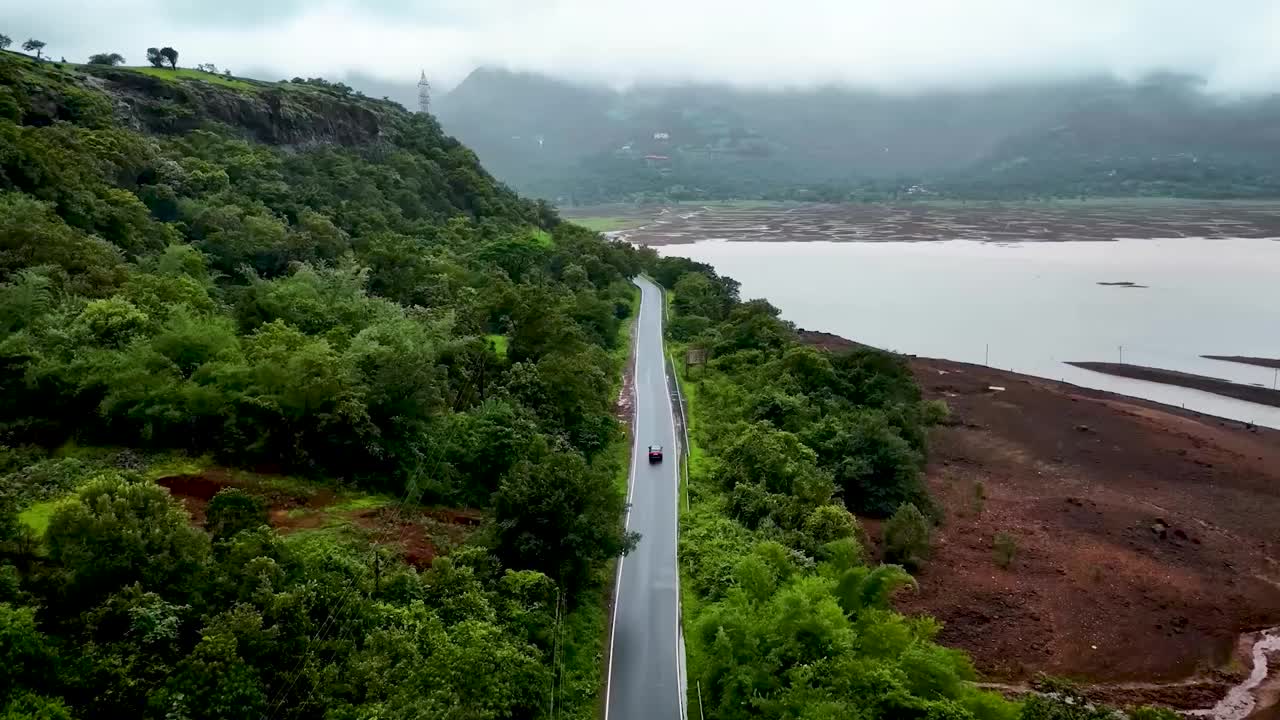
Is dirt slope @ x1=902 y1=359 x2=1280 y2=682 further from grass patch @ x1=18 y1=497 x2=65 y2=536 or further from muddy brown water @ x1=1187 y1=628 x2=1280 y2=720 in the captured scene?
grass patch @ x1=18 y1=497 x2=65 y2=536

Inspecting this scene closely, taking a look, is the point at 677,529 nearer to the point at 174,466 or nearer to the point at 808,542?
the point at 808,542

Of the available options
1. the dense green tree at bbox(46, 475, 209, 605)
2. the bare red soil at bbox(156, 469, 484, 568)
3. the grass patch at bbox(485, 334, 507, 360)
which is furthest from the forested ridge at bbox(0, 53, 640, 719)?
the bare red soil at bbox(156, 469, 484, 568)

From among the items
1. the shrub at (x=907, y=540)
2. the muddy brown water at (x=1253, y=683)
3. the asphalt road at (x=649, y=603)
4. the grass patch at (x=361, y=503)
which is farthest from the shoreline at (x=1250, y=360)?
the grass patch at (x=361, y=503)

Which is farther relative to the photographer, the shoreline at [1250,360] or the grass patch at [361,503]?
the shoreline at [1250,360]

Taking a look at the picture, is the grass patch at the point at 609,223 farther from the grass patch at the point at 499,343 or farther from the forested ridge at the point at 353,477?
the grass patch at the point at 499,343

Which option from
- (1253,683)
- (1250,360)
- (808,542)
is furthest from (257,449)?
(1250,360)

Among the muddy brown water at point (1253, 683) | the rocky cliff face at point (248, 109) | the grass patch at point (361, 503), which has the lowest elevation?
the muddy brown water at point (1253, 683)

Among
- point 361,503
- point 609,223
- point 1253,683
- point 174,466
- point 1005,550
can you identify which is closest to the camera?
→ point 174,466
